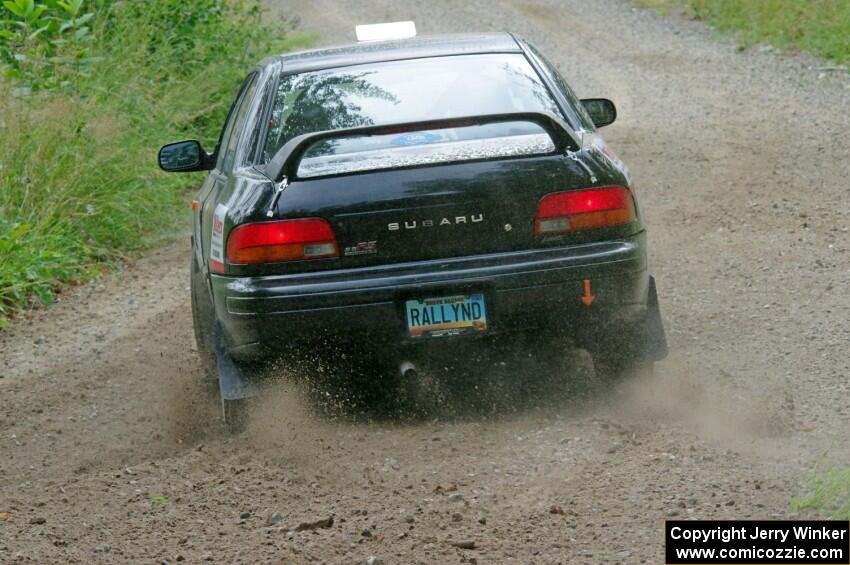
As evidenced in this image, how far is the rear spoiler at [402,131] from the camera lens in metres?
5.15

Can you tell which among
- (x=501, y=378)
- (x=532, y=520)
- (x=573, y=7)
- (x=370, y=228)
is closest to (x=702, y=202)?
(x=501, y=378)

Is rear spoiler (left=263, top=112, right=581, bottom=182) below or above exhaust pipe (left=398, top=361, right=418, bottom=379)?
above

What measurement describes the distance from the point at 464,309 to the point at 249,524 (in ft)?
4.05

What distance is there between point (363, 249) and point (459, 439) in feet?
2.78

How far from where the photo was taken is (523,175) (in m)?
5.13

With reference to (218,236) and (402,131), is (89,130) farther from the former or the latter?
(402,131)

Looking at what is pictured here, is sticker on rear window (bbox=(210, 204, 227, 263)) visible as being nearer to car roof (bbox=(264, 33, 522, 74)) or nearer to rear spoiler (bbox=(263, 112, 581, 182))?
rear spoiler (bbox=(263, 112, 581, 182))

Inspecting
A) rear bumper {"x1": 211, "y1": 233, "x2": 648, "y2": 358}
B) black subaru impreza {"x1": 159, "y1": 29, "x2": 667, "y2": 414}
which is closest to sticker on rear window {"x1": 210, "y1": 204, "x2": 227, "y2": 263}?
black subaru impreza {"x1": 159, "y1": 29, "x2": 667, "y2": 414}

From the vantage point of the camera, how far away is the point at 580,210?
5.18 meters

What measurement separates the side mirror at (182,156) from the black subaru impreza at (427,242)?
1277 mm

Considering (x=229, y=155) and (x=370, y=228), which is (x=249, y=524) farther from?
(x=229, y=155)

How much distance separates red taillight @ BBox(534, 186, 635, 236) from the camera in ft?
16.9

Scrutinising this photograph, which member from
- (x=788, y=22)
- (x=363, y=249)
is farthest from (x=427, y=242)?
(x=788, y=22)

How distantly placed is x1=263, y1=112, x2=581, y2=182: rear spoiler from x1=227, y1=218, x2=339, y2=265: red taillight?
0.21 m
